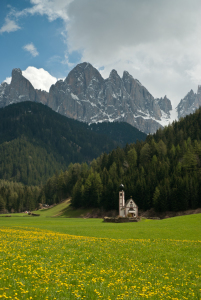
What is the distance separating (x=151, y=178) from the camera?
9888cm

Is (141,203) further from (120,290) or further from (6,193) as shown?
(6,193)

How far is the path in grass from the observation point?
35.7 ft

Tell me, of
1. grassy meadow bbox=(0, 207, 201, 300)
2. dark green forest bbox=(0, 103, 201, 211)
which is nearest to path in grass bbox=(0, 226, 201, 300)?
grassy meadow bbox=(0, 207, 201, 300)

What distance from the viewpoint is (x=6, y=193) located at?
155375 mm

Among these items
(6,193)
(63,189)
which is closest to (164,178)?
(63,189)

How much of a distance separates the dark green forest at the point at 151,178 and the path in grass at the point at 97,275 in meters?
67.8

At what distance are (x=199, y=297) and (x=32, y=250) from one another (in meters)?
12.1

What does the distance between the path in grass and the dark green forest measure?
67.8m

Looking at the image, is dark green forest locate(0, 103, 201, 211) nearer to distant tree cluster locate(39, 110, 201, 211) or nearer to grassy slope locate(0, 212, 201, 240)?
distant tree cluster locate(39, 110, 201, 211)

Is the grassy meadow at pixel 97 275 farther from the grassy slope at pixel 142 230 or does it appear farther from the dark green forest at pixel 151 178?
the dark green forest at pixel 151 178

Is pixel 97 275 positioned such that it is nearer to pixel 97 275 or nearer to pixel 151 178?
pixel 97 275

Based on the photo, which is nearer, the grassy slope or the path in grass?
the path in grass

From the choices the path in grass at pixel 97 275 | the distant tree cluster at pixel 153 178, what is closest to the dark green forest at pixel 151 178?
the distant tree cluster at pixel 153 178

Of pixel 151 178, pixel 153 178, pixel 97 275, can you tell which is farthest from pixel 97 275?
pixel 151 178
